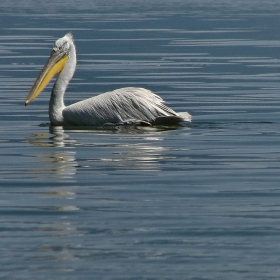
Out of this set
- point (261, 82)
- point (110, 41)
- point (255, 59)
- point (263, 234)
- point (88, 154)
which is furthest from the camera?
point (110, 41)

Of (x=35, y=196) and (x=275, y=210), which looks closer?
(x=275, y=210)

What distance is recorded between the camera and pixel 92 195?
23.7 ft

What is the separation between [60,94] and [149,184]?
407 centimetres

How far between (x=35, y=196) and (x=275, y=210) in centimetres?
160

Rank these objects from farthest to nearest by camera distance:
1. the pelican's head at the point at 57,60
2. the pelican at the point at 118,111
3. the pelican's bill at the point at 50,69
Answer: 1. the pelican's head at the point at 57,60
2. the pelican's bill at the point at 50,69
3. the pelican at the point at 118,111

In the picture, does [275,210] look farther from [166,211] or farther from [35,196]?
[35,196]

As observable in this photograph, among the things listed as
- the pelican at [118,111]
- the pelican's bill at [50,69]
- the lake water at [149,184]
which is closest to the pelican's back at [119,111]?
the pelican at [118,111]

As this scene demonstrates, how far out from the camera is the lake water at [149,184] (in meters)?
5.59

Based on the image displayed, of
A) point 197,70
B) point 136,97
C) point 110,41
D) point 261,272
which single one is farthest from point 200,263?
point 110,41

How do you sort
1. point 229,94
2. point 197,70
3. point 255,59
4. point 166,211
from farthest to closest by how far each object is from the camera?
point 255,59 → point 197,70 → point 229,94 → point 166,211

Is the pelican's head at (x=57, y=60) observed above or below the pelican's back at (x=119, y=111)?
above

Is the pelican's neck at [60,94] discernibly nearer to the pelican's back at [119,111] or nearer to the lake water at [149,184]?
the pelican's back at [119,111]

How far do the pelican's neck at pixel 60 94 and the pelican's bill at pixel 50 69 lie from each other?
56mm

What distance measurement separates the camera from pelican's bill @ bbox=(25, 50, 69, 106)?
1168cm
